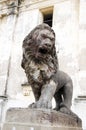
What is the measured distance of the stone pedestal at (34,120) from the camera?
3.24 m

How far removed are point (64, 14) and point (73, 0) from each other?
2.35 feet

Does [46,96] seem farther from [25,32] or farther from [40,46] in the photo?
[25,32]

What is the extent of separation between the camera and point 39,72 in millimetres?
3779

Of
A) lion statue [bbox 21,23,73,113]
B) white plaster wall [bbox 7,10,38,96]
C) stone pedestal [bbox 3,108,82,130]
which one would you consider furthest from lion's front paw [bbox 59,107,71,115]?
white plaster wall [bbox 7,10,38,96]

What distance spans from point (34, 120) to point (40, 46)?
1097mm

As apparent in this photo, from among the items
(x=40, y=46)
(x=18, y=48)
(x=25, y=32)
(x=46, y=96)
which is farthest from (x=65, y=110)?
(x=25, y=32)

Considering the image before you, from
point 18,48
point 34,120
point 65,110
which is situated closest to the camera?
point 34,120

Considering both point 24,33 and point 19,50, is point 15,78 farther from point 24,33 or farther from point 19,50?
point 24,33

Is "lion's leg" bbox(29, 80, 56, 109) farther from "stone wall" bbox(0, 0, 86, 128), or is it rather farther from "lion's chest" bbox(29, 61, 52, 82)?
"stone wall" bbox(0, 0, 86, 128)

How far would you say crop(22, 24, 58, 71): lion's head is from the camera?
3744 mm

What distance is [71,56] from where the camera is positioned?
10102 millimetres

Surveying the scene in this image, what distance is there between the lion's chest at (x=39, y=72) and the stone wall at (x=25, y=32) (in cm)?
532

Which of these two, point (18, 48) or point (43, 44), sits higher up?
point (18, 48)

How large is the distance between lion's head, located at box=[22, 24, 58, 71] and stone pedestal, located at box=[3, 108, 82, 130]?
32.3 inches
